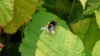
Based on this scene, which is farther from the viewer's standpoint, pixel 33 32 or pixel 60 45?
pixel 33 32

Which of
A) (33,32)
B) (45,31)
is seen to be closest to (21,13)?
(33,32)

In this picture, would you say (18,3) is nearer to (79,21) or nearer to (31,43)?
(31,43)

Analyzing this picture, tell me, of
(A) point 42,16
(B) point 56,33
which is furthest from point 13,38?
(B) point 56,33

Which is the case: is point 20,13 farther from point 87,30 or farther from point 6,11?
point 87,30

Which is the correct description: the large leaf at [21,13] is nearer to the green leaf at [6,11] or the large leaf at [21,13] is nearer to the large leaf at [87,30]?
the green leaf at [6,11]

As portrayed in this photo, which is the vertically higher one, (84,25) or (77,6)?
(77,6)

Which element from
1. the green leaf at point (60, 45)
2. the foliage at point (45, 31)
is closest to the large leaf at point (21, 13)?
the foliage at point (45, 31)
